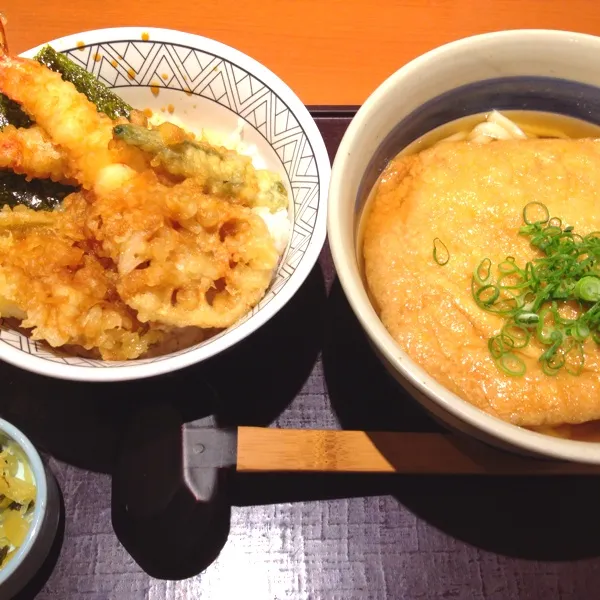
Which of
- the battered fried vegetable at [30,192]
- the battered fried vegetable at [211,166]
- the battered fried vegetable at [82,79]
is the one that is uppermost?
the battered fried vegetable at [82,79]

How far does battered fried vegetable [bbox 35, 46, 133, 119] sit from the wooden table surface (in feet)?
2.64

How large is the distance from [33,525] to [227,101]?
1253 mm

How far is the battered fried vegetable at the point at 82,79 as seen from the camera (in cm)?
160

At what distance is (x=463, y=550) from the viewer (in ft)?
4.51

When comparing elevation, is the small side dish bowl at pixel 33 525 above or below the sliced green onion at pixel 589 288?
below

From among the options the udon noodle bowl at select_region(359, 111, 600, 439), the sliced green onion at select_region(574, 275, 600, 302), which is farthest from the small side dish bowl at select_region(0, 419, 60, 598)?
the sliced green onion at select_region(574, 275, 600, 302)

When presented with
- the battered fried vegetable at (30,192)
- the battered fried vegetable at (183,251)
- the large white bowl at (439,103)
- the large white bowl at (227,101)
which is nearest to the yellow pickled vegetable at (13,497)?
the large white bowl at (227,101)

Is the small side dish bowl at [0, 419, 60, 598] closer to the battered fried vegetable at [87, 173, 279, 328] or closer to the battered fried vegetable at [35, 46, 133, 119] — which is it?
the battered fried vegetable at [87, 173, 279, 328]

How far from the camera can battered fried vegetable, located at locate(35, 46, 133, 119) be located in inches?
62.9

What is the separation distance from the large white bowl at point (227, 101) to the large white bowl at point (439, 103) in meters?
0.22

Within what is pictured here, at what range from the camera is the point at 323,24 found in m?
2.37

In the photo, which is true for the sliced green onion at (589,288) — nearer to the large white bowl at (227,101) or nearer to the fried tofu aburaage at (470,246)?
the fried tofu aburaage at (470,246)

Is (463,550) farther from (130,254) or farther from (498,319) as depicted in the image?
(130,254)

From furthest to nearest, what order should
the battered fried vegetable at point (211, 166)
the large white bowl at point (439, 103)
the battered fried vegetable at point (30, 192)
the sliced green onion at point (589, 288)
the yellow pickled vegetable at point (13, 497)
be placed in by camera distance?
the battered fried vegetable at point (30, 192)
the battered fried vegetable at point (211, 166)
the yellow pickled vegetable at point (13, 497)
the sliced green onion at point (589, 288)
the large white bowl at point (439, 103)
